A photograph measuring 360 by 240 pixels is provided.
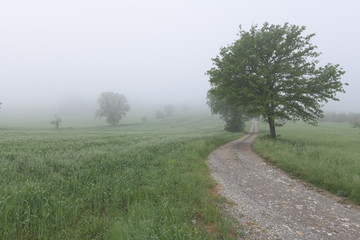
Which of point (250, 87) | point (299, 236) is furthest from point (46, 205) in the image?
point (250, 87)

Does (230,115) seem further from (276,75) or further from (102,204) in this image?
(102,204)

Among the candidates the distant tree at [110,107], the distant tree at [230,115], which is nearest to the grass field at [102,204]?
the distant tree at [230,115]

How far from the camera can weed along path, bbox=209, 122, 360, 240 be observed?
545cm

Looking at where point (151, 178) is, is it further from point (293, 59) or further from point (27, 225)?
point (293, 59)

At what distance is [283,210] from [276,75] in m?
21.1

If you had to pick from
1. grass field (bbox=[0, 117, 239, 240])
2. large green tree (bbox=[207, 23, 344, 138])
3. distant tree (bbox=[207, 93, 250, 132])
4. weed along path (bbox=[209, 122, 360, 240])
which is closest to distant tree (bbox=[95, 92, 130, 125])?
distant tree (bbox=[207, 93, 250, 132])

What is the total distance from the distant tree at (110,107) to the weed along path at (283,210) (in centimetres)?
7755

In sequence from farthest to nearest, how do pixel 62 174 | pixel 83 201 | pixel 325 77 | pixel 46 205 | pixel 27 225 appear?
pixel 325 77, pixel 62 174, pixel 83 201, pixel 46 205, pixel 27 225

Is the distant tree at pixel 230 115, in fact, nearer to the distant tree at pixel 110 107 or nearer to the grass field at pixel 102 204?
the grass field at pixel 102 204

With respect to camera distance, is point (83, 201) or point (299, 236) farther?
point (83, 201)

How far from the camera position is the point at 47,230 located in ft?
16.8

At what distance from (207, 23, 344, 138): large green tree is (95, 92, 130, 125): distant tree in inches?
2586

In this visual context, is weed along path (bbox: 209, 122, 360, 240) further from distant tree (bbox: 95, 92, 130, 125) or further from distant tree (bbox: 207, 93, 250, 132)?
distant tree (bbox: 95, 92, 130, 125)

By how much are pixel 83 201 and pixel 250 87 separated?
902 inches
